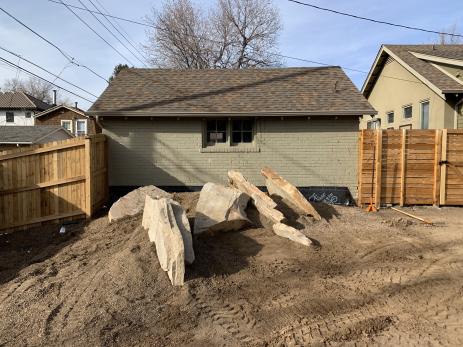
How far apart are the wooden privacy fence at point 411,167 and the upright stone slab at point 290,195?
316 centimetres

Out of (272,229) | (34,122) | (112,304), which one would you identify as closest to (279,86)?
(272,229)

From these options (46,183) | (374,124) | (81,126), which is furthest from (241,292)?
(81,126)

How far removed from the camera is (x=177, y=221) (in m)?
6.61

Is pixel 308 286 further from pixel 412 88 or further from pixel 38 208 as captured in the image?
pixel 412 88

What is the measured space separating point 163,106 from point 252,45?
23952mm

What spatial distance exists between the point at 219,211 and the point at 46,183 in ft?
14.9

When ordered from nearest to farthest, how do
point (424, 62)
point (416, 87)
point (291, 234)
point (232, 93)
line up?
point (291, 234), point (232, 93), point (416, 87), point (424, 62)

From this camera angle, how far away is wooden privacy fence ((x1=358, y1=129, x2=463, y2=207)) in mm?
11922

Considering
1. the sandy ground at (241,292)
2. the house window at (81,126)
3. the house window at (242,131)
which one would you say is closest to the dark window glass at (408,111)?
the house window at (242,131)

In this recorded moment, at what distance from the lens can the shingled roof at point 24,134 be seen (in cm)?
2604

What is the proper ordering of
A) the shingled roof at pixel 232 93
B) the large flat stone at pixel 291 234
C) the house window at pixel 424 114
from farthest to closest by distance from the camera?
the house window at pixel 424 114 < the shingled roof at pixel 232 93 < the large flat stone at pixel 291 234

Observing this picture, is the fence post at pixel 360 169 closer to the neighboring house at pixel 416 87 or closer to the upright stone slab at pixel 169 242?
the neighboring house at pixel 416 87

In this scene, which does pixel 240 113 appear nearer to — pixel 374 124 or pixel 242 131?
pixel 242 131

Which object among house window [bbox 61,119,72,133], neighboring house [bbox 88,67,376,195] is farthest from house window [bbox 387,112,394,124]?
house window [bbox 61,119,72,133]
